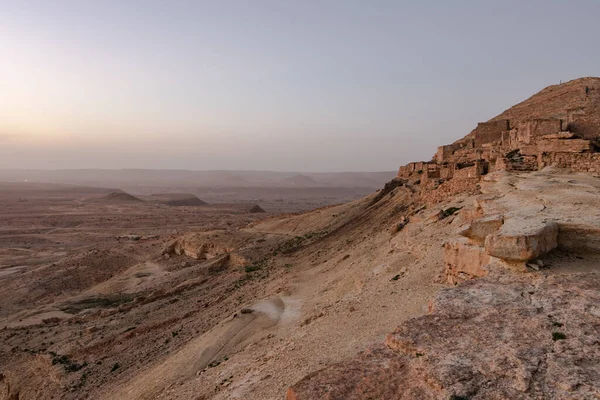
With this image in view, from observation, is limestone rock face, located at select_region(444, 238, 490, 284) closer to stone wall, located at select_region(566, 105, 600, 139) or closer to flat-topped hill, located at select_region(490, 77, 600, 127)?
stone wall, located at select_region(566, 105, 600, 139)

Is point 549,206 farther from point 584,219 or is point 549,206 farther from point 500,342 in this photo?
point 500,342

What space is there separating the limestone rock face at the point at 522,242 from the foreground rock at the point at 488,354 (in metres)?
0.63

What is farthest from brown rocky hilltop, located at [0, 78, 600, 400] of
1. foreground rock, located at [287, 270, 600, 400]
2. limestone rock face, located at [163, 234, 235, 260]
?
limestone rock face, located at [163, 234, 235, 260]

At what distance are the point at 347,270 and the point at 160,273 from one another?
43.4 feet

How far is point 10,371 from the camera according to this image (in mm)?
12328

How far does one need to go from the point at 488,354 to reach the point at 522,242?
2475 mm

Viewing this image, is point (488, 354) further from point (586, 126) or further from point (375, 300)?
point (586, 126)

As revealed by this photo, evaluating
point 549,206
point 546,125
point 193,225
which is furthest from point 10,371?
→ point 193,225

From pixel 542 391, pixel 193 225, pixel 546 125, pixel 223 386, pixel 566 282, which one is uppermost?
pixel 546 125

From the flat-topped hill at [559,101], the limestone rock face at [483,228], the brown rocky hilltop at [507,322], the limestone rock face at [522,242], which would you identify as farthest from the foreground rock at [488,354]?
the flat-topped hill at [559,101]

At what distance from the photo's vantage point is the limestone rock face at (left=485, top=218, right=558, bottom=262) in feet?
20.0

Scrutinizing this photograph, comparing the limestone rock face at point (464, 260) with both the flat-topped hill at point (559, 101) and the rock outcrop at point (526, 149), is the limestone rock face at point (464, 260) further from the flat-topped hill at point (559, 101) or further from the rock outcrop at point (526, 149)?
the flat-topped hill at point (559, 101)

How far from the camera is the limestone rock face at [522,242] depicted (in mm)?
6098

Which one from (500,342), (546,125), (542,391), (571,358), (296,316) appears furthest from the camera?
(546,125)
